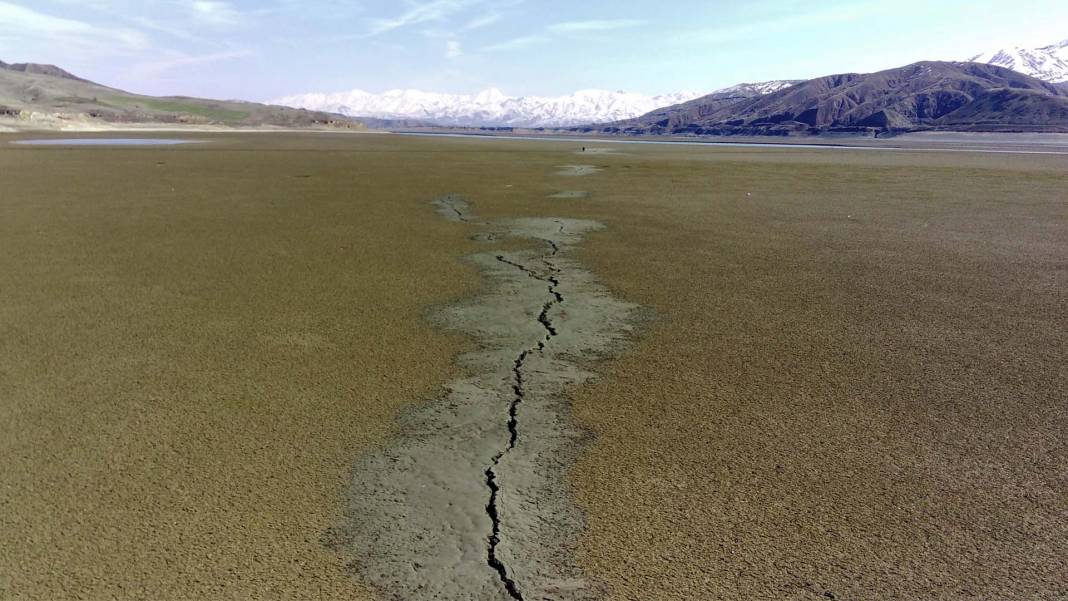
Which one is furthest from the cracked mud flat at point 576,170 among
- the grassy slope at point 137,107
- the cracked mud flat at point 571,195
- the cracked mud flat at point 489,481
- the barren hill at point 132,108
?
the grassy slope at point 137,107

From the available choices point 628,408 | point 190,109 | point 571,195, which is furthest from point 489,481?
point 190,109

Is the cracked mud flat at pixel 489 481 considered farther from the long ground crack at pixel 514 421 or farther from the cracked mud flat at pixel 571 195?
the cracked mud flat at pixel 571 195

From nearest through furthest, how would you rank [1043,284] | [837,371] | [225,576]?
[225,576], [837,371], [1043,284]

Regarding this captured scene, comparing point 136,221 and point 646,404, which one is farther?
point 136,221

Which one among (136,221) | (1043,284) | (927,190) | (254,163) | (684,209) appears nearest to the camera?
(1043,284)

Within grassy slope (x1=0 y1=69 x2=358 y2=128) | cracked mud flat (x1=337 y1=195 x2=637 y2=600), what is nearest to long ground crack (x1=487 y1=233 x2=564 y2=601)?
cracked mud flat (x1=337 y1=195 x2=637 y2=600)

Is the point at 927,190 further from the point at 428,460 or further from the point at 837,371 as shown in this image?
the point at 428,460

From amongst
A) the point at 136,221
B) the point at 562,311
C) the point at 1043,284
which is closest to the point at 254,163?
the point at 136,221

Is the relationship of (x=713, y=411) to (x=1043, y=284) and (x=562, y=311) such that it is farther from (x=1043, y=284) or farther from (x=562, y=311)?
(x=1043, y=284)
